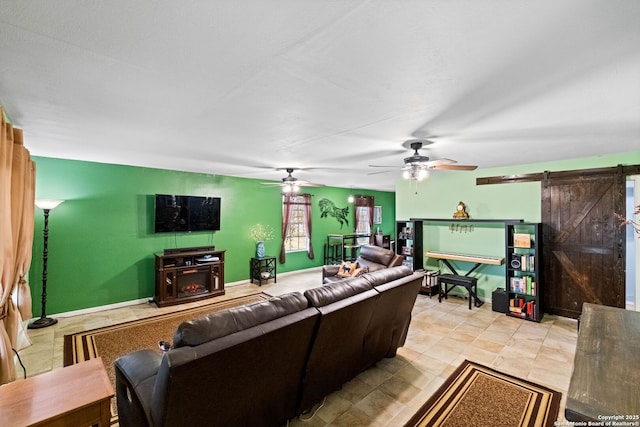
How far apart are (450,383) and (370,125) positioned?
2536 mm

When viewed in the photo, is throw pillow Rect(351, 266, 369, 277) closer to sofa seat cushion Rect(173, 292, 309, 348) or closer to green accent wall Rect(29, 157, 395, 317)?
green accent wall Rect(29, 157, 395, 317)

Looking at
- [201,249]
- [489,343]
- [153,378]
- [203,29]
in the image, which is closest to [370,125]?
[203,29]

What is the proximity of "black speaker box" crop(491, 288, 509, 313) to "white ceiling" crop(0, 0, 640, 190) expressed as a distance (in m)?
2.54

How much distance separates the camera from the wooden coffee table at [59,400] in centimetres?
133

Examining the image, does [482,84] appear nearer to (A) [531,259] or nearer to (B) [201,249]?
(A) [531,259]

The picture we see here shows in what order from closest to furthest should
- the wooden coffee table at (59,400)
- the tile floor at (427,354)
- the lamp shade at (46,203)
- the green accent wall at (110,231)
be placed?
the wooden coffee table at (59,400)
the tile floor at (427,354)
the lamp shade at (46,203)
the green accent wall at (110,231)

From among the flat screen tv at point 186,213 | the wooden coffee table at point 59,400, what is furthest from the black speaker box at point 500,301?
the flat screen tv at point 186,213

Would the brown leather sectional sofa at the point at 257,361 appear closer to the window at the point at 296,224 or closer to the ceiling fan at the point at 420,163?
the ceiling fan at the point at 420,163

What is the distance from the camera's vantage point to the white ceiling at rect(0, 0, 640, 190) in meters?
1.18

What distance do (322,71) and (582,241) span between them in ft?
15.7

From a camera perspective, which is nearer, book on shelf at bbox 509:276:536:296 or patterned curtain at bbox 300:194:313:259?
book on shelf at bbox 509:276:536:296

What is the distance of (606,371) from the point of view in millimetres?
1270

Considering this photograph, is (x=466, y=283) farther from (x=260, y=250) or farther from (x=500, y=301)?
(x=260, y=250)

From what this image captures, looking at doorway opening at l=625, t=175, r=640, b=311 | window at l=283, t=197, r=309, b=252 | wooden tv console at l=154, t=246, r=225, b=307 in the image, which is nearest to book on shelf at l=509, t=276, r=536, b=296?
doorway opening at l=625, t=175, r=640, b=311
